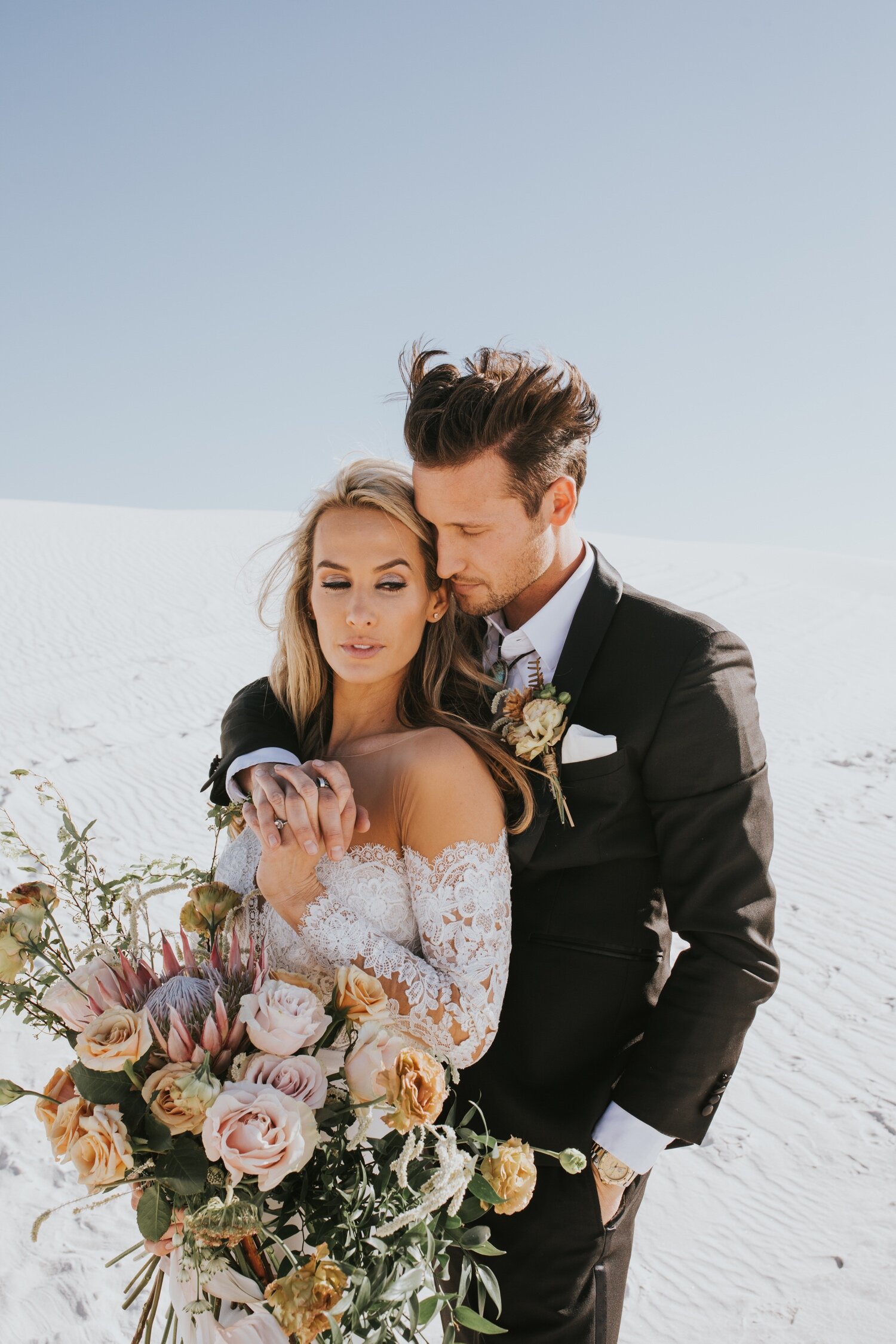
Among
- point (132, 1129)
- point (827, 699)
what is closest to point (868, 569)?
point (827, 699)

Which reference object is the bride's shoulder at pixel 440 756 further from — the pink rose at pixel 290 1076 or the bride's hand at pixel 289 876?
the pink rose at pixel 290 1076

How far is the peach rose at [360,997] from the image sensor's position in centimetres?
179

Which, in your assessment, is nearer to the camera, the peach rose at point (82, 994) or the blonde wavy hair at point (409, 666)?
the peach rose at point (82, 994)

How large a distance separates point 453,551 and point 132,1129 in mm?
1645

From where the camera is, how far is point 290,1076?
5.31 feet

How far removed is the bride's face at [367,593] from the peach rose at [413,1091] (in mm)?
1216

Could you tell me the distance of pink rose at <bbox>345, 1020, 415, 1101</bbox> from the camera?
170cm

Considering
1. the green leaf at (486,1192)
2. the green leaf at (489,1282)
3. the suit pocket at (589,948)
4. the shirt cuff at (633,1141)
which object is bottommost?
the shirt cuff at (633,1141)

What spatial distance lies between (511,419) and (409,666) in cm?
81

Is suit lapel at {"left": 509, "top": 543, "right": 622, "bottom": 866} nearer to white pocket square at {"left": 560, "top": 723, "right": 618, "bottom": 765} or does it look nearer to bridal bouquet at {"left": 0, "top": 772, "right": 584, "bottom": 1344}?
white pocket square at {"left": 560, "top": 723, "right": 618, "bottom": 765}

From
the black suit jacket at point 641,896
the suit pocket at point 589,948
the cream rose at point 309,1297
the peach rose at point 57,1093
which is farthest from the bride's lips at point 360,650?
the cream rose at point 309,1297

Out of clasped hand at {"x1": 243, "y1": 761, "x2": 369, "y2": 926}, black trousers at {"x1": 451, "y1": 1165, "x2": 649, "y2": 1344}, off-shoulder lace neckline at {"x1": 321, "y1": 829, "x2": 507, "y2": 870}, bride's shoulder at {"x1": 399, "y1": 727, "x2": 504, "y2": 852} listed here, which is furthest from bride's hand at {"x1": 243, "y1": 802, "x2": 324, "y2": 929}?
black trousers at {"x1": 451, "y1": 1165, "x2": 649, "y2": 1344}

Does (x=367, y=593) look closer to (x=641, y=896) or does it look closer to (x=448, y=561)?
(x=448, y=561)

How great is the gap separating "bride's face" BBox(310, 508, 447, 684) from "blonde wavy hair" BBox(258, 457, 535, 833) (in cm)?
6
